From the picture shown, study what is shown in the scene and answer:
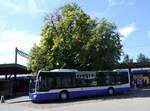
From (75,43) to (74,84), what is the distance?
251 inches

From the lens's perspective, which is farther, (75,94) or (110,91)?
(110,91)

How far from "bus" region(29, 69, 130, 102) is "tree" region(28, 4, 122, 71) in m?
1.72

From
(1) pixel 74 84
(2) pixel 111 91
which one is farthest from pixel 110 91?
(1) pixel 74 84

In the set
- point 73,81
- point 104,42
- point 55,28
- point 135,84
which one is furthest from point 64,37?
point 135,84

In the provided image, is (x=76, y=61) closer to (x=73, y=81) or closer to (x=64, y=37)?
(x=64, y=37)

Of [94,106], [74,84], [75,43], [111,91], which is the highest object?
[75,43]

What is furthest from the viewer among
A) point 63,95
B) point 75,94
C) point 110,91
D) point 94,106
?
point 110,91

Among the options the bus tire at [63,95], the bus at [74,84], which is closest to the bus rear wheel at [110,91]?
the bus at [74,84]

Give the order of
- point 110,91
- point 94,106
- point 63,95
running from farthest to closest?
point 110,91 → point 63,95 → point 94,106

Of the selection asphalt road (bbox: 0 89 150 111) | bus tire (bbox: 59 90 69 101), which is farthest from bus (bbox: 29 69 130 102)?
asphalt road (bbox: 0 89 150 111)

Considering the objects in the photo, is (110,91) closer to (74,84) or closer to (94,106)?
(74,84)

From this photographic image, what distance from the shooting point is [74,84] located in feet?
103

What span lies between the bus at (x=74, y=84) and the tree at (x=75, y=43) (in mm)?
1720

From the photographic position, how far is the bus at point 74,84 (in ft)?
96.1
